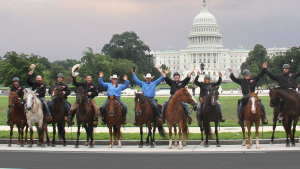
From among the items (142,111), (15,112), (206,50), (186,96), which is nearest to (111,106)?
(142,111)

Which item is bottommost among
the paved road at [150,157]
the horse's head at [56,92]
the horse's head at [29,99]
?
the paved road at [150,157]

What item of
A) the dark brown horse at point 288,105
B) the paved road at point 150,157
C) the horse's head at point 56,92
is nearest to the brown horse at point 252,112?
the paved road at point 150,157

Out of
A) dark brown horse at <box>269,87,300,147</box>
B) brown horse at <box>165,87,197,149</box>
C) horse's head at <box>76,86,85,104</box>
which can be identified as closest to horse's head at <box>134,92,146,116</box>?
brown horse at <box>165,87,197,149</box>

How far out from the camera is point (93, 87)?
14.8 m

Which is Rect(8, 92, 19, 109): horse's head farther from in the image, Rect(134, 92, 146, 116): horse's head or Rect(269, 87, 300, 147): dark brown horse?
Rect(269, 87, 300, 147): dark brown horse

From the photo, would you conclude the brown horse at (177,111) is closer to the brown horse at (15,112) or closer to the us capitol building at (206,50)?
the brown horse at (15,112)

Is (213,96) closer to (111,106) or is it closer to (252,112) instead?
(252,112)
